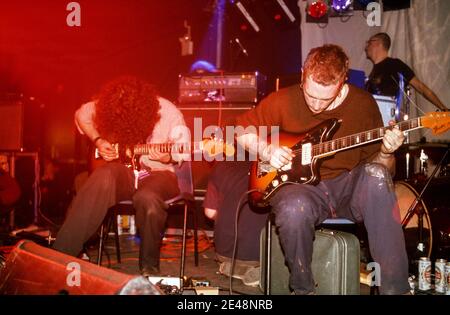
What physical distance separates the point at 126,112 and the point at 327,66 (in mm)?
1841

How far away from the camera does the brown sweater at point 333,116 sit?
9.35 ft

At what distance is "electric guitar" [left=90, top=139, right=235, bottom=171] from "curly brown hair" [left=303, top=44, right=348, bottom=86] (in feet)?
3.95

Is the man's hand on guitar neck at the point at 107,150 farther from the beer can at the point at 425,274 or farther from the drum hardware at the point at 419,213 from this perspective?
the beer can at the point at 425,274

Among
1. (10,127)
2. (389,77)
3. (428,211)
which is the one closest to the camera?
(428,211)

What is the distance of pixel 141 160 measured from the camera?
12.6 feet

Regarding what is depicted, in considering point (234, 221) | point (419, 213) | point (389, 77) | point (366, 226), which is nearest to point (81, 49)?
point (389, 77)

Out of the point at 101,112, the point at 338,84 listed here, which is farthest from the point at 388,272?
the point at 101,112

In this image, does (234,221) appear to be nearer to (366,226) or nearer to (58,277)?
(366,226)

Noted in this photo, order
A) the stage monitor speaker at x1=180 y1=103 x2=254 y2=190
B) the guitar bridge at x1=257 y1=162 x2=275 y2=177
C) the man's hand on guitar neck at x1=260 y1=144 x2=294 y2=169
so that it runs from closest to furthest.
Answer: the man's hand on guitar neck at x1=260 y1=144 x2=294 y2=169, the guitar bridge at x1=257 y1=162 x2=275 y2=177, the stage monitor speaker at x1=180 y1=103 x2=254 y2=190

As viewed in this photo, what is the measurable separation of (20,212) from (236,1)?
176 inches

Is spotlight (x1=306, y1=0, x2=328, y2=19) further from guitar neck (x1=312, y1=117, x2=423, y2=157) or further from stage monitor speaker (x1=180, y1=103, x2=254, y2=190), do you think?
guitar neck (x1=312, y1=117, x2=423, y2=157)

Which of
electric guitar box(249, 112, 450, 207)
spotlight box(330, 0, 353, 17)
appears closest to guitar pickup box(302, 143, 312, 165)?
electric guitar box(249, 112, 450, 207)

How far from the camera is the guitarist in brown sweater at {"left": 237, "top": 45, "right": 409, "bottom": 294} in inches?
94.3

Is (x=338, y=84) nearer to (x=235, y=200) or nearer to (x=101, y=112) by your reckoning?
(x=235, y=200)
